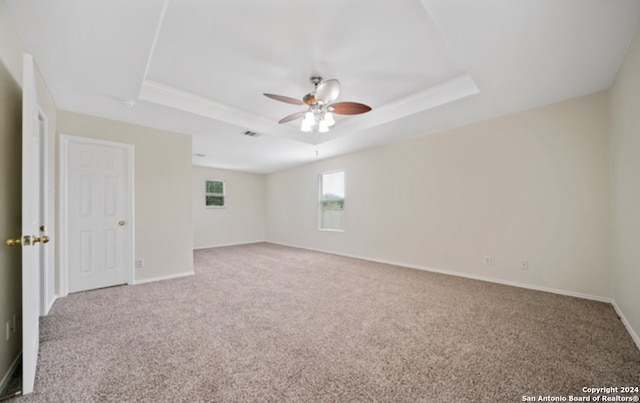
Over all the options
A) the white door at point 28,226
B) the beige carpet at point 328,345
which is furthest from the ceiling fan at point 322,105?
the beige carpet at point 328,345

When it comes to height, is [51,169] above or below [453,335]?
above

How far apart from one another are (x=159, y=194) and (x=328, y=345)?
3.42 meters

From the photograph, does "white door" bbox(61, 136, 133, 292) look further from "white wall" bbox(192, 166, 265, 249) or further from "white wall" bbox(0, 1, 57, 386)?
"white wall" bbox(192, 166, 265, 249)

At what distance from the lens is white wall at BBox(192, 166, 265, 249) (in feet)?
23.8

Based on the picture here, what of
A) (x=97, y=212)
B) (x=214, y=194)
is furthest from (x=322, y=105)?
(x=214, y=194)

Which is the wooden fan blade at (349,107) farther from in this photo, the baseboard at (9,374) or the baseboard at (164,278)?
the baseboard at (164,278)

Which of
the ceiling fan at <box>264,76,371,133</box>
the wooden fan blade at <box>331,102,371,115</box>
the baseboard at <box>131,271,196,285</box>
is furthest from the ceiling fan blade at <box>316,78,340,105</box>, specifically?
the baseboard at <box>131,271,196,285</box>

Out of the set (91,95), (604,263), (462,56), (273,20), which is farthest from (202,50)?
(604,263)

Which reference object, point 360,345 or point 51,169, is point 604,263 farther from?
point 51,169

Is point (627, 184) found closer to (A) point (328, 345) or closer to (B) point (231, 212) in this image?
(A) point (328, 345)

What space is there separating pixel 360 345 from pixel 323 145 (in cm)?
383

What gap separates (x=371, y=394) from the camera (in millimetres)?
1479

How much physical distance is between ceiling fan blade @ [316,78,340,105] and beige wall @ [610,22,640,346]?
230cm

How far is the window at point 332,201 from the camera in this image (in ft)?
19.9
